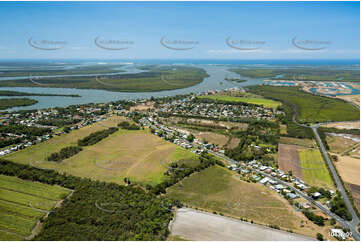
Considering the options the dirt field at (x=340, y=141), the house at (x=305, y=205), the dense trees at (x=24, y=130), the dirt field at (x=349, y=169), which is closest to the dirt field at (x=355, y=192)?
the dirt field at (x=349, y=169)

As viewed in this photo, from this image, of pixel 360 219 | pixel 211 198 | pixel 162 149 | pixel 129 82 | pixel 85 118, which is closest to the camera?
pixel 360 219

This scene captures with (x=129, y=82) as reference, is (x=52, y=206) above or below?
below

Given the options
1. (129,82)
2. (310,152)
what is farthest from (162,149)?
(129,82)

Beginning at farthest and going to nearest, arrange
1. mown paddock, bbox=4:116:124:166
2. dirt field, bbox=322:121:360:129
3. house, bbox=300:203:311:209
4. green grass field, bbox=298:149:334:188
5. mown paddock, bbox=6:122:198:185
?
dirt field, bbox=322:121:360:129, mown paddock, bbox=4:116:124:166, mown paddock, bbox=6:122:198:185, green grass field, bbox=298:149:334:188, house, bbox=300:203:311:209

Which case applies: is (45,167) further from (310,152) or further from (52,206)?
(310,152)

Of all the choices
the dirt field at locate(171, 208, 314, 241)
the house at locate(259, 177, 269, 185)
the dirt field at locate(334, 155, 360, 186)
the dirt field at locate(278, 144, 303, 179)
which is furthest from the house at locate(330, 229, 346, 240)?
the dirt field at locate(334, 155, 360, 186)

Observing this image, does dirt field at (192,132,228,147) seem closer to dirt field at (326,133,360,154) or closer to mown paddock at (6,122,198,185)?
mown paddock at (6,122,198,185)

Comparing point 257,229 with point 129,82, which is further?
point 129,82

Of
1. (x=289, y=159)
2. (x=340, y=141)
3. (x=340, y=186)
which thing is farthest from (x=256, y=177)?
(x=340, y=141)
